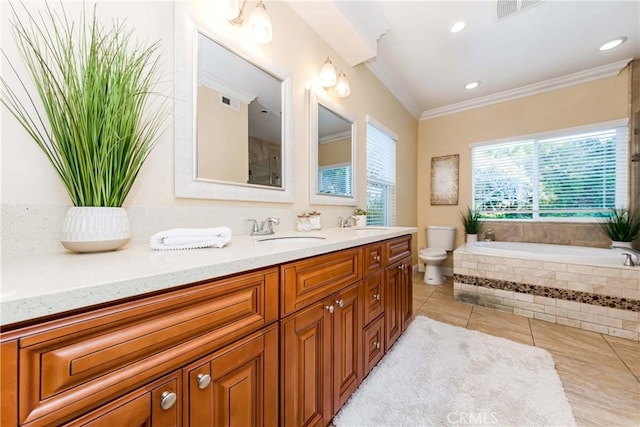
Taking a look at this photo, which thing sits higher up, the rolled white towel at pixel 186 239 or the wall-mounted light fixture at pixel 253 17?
the wall-mounted light fixture at pixel 253 17

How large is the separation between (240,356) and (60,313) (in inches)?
16.7

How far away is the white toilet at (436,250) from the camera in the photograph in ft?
10.4

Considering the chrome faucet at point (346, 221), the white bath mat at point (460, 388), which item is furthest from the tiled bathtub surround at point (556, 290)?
the chrome faucet at point (346, 221)

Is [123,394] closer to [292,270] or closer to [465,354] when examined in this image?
[292,270]

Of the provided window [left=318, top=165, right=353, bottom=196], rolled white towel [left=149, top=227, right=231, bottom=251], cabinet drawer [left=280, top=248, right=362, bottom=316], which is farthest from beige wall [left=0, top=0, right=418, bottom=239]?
cabinet drawer [left=280, top=248, right=362, bottom=316]

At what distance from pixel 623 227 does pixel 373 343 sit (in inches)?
124

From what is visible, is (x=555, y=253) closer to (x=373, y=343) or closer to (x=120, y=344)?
(x=373, y=343)

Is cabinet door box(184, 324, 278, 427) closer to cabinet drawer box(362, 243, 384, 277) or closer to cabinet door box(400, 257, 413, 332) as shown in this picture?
cabinet drawer box(362, 243, 384, 277)

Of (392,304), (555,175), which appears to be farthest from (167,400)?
(555,175)

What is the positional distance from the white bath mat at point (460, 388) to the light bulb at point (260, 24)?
206cm

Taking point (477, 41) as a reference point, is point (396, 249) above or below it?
below

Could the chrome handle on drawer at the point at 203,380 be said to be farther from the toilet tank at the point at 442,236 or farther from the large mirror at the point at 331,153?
the toilet tank at the point at 442,236

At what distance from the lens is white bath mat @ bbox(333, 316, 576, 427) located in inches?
45.2

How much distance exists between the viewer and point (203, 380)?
595 mm
